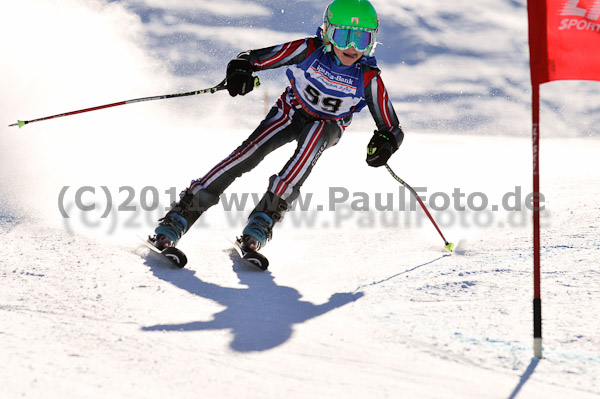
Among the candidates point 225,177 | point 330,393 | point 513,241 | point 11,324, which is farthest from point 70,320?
point 513,241

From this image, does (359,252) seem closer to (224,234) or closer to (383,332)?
(224,234)

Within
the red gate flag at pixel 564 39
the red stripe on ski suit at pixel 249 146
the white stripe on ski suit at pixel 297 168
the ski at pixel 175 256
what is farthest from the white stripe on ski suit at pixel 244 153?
the red gate flag at pixel 564 39

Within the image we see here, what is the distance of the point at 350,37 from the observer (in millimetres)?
3664

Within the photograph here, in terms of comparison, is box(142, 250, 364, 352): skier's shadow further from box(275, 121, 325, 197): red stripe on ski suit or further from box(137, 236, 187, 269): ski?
box(275, 121, 325, 197): red stripe on ski suit

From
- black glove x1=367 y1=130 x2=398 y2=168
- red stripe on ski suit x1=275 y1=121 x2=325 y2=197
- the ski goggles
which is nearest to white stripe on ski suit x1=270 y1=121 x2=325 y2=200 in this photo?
red stripe on ski suit x1=275 y1=121 x2=325 y2=197

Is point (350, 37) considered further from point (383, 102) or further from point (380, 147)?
point (380, 147)

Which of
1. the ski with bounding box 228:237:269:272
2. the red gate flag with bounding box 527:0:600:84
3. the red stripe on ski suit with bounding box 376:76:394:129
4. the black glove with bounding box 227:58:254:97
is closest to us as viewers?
the red gate flag with bounding box 527:0:600:84

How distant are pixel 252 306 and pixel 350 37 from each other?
1891 mm

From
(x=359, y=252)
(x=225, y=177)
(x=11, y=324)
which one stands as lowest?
(x=11, y=324)

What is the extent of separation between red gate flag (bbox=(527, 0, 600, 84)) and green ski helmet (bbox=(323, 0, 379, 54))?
1.43 m

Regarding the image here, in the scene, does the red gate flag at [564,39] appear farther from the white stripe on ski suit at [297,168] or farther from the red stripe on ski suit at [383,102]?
the white stripe on ski suit at [297,168]

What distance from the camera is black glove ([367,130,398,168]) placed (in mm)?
3764

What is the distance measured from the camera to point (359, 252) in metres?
3.99

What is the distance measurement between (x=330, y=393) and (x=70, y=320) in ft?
3.99
